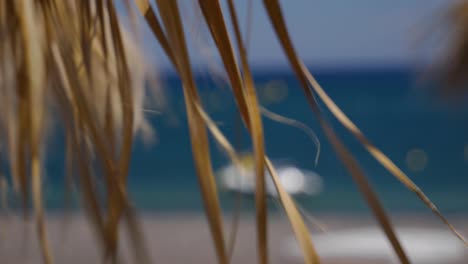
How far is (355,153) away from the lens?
24422 millimetres

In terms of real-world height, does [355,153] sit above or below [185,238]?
above

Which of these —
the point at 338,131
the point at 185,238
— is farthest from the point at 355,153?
the point at 185,238

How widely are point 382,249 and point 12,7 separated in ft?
9.71

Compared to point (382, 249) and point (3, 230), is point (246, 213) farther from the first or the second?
point (3, 230)

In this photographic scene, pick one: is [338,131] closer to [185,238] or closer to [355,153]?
[355,153]

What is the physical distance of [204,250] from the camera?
680 cm

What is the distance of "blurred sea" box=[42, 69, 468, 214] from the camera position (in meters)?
16.8

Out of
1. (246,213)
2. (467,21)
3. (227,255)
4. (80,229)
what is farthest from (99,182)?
(246,213)

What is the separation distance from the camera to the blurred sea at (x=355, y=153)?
16781 mm

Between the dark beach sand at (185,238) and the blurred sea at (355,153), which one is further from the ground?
the blurred sea at (355,153)

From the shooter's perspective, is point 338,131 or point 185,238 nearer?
point 185,238

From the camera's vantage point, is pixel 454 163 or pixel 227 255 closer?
pixel 227 255

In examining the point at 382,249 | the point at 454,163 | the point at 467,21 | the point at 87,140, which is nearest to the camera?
the point at 87,140

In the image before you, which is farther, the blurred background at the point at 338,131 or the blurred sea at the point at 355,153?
the blurred sea at the point at 355,153
